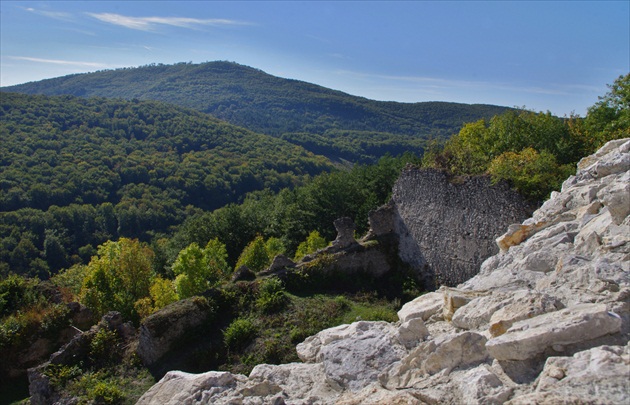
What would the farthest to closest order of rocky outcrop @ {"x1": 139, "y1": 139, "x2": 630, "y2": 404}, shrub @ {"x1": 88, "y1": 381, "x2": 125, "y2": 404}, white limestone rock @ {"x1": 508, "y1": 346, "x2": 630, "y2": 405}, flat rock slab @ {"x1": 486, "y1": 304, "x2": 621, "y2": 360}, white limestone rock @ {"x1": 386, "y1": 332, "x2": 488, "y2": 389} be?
shrub @ {"x1": 88, "y1": 381, "x2": 125, "y2": 404} < white limestone rock @ {"x1": 386, "y1": 332, "x2": 488, "y2": 389} < flat rock slab @ {"x1": 486, "y1": 304, "x2": 621, "y2": 360} < rocky outcrop @ {"x1": 139, "y1": 139, "x2": 630, "y2": 404} < white limestone rock @ {"x1": 508, "y1": 346, "x2": 630, "y2": 405}

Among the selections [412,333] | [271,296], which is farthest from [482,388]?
[271,296]

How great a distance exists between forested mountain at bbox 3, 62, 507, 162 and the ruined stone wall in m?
87.9

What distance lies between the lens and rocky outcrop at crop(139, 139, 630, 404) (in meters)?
4.77

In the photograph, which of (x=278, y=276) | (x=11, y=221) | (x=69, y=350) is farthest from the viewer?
(x=11, y=221)

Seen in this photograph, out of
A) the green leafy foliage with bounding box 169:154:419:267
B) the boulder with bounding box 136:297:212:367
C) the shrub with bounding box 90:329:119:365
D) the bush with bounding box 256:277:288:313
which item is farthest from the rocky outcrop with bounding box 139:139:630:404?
the green leafy foliage with bounding box 169:154:419:267

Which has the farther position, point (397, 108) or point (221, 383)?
point (397, 108)

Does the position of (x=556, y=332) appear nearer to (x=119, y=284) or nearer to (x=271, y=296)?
(x=271, y=296)

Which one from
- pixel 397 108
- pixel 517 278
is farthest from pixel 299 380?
pixel 397 108

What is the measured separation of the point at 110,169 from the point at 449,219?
61.8 m

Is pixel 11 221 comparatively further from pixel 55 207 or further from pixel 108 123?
pixel 108 123

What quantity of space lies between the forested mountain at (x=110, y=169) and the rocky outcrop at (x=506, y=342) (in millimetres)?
45969

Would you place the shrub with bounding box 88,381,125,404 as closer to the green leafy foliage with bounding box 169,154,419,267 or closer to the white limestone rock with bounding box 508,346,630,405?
the white limestone rock with bounding box 508,346,630,405

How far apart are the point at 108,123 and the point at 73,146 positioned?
62.3 feet

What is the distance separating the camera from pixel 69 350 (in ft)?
45.9
